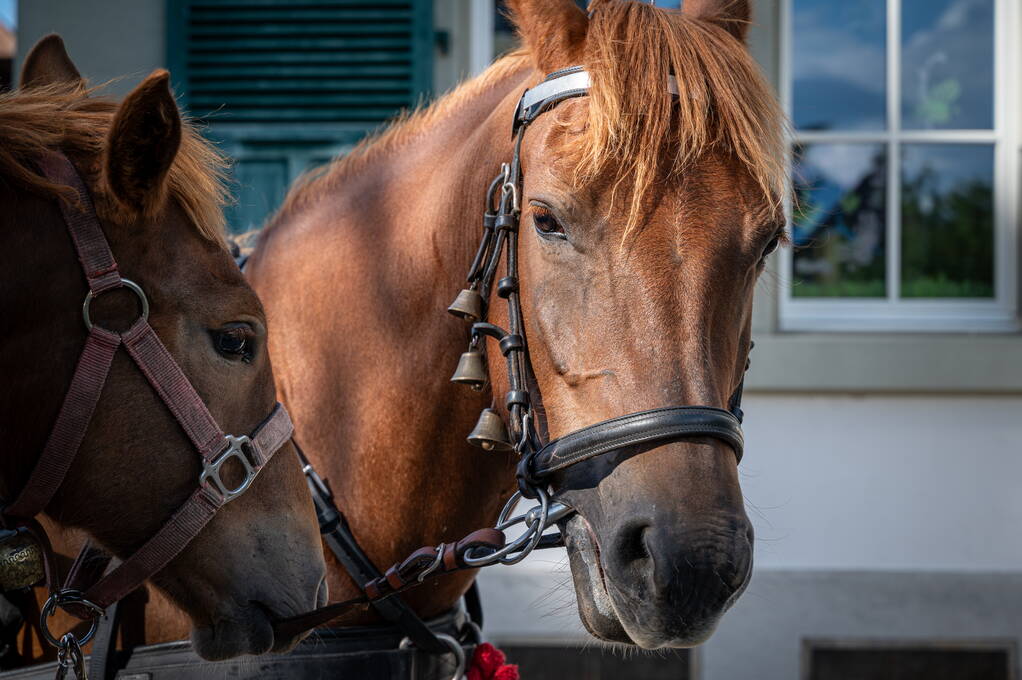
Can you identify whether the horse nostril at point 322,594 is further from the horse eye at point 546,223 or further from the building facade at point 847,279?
the building facade at point 847,279

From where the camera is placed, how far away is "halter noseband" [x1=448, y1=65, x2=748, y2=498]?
49.9 inches

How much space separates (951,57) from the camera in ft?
12.7

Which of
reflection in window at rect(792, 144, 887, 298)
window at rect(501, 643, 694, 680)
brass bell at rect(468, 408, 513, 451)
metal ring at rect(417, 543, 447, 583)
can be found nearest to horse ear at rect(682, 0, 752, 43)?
brass bell at rect(468, 408, 513, 451)

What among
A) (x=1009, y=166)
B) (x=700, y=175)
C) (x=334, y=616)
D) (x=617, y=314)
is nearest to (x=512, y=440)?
(x=617, y=314)

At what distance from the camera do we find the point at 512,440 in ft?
4.92

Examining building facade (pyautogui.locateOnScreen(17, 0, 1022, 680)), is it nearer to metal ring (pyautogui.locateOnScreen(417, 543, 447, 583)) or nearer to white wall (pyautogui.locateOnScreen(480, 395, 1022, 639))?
white wall (pyautogui.locateOnScreen(480, 395, 1022, 639))

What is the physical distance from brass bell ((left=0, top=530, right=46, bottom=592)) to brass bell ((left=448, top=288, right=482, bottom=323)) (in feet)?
2.40

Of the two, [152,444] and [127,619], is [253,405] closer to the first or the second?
[152,444]

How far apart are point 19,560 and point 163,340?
0.41 metres

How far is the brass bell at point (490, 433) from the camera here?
4.95 feet

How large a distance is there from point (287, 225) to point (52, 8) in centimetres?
243

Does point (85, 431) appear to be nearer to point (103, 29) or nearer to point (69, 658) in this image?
point (69, 658)

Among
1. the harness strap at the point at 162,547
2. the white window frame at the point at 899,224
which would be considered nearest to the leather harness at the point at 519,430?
the harness strap at the point at 162,547

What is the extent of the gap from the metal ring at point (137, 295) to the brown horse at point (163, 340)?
0.04ft
